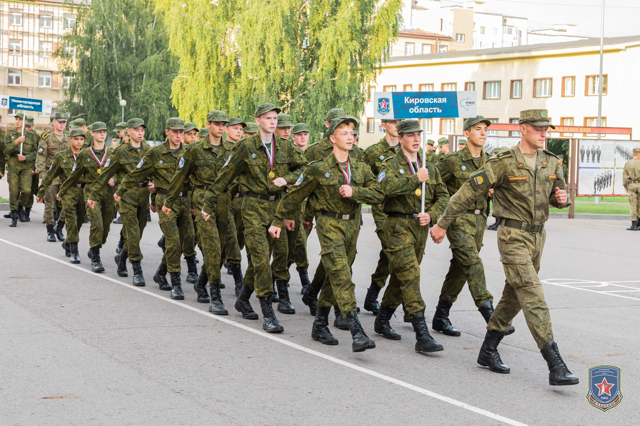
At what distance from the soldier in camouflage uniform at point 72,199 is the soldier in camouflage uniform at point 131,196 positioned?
29.7 inches

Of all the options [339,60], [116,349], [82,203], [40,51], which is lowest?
[116,349]

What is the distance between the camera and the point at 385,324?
7863 mm

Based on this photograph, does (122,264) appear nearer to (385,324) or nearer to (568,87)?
(385,324)

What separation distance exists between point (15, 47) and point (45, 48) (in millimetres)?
2948

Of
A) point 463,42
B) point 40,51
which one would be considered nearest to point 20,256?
point 40,51

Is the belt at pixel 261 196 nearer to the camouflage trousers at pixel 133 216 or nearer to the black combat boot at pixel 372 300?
the black combat boot at pixel 372 300

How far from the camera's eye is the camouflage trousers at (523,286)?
6.20 meters

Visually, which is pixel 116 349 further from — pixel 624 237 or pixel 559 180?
pixel 624 237

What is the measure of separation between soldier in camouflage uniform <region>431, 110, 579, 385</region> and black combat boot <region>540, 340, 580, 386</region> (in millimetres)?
50

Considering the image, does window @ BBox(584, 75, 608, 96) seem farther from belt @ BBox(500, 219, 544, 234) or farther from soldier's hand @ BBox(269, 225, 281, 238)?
belt @ BBox(500, 219, 544, 234)

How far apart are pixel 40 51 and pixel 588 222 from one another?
75948mm

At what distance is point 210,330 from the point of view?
7973mm

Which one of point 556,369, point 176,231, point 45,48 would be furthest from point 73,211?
point 45,48

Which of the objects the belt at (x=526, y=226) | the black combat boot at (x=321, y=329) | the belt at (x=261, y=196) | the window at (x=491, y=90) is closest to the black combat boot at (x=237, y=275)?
the belt at (x=261, y=196)
